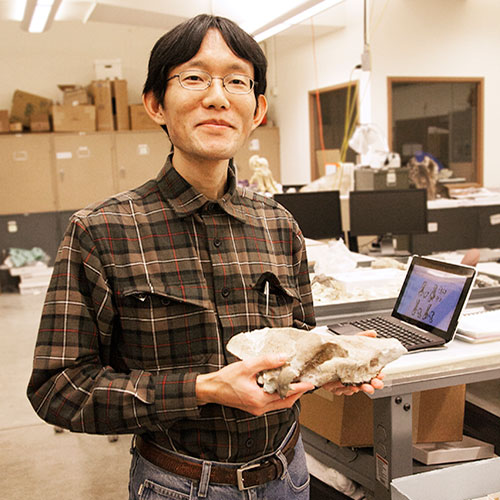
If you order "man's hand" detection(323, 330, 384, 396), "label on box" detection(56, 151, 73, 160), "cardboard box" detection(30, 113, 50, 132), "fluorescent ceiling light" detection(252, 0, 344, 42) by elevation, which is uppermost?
"fluorescent ceiling light" detection(252, 0, 344, 42)

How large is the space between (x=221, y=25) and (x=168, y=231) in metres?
0.35

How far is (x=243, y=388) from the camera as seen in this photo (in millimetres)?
838

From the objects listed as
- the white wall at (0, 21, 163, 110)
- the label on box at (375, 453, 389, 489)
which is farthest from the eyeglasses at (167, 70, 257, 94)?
the white wall at (0, 21, 163, 110)

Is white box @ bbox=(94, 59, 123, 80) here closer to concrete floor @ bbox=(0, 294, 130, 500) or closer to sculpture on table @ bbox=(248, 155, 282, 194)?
sculpture on table @ bbox=(248, 155, 282, 194)

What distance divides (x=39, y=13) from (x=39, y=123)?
84.5 inches

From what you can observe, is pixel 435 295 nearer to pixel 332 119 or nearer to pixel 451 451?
pixel 451 451

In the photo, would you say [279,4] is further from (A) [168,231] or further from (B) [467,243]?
(A) [168,231]

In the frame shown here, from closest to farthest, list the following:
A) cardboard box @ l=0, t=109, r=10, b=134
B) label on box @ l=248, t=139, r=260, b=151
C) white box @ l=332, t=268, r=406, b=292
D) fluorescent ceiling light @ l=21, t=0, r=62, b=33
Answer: white box @ l=332, t=268, r=406, b=292 < fluorescent ceiling light @ l=21, t=0, r=62, b=33 < cardboard box @ l=0, t=109, r=10, b=134 < label on box @ l=248, t=139, r=260, b=151

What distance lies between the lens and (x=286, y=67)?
8.23 m

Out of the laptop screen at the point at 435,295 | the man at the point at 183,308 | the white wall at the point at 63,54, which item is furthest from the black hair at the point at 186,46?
the white wall at the point at 63,54

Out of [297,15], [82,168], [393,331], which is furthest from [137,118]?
[393,331]

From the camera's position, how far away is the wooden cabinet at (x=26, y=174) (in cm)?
686

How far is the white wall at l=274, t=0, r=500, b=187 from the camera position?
6.62 meters

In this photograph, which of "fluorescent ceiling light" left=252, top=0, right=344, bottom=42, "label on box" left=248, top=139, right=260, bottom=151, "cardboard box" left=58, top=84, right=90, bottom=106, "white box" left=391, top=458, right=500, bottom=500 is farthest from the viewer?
"label on box" left=248, top=139, right=260, bottom=151
